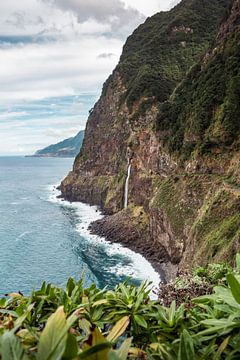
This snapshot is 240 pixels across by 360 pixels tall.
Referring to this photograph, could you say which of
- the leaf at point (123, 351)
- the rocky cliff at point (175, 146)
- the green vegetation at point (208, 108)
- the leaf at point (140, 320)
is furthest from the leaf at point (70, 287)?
the green vegetation at point (208, 108)

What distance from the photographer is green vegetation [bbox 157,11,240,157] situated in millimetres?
39000

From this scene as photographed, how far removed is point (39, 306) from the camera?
12.5ft

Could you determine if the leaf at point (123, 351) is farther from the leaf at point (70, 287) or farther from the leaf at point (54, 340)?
the leaf at point (70, 287)

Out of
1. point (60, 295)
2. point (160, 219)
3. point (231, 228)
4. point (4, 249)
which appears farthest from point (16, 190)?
point (60, 295)

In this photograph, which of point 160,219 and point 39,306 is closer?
A: point 39,306

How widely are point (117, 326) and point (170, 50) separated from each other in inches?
3125

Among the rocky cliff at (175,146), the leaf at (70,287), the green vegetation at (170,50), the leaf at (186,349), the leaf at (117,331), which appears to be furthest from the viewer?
the green vegetation at (170,50)

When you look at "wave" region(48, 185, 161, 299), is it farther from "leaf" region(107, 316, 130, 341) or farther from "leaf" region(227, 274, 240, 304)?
"leaf" region(107, 316, 130, 341)

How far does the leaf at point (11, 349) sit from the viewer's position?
2.07 meters

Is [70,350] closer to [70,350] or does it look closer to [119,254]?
[70,350]

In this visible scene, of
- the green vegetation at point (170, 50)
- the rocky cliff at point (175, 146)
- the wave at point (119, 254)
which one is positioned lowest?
the wave at point (119, 254)

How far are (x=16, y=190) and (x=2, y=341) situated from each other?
118512 millimetres

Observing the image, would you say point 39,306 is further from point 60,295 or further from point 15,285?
point 15,285

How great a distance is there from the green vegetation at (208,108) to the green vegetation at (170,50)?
13.2 meters
